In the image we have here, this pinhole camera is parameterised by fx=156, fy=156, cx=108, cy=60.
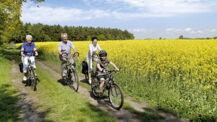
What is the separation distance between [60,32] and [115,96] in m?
91.2

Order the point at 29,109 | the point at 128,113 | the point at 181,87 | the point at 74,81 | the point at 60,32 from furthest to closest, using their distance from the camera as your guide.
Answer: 1. the point at 60,32
2. the point at 74,81
3. the point at 181,87
4. the point at 29,109
5. the point at 128,113

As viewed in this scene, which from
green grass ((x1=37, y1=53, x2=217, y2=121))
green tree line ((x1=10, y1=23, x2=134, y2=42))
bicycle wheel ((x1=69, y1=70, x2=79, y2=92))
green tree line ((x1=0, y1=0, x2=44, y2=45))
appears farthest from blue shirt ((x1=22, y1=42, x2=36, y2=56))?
green tree line ((x1=10, y1=23, x2=134, y2=42))

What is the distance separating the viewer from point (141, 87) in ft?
22.4

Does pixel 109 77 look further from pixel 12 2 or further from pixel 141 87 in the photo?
pixel 12 2

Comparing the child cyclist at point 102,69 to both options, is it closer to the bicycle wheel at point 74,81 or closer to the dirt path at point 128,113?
the dirt path at point 128,113

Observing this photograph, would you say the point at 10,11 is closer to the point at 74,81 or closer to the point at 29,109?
the point at 74,81

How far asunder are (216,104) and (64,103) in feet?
15.8

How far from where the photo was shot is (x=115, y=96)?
5176mm

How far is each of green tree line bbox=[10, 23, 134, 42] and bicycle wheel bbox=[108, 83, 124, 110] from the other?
249 ft

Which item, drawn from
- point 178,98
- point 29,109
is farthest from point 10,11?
point 178,98

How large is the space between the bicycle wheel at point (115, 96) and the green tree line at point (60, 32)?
7589cm

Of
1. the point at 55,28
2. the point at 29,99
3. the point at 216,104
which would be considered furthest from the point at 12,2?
the point at 55,28

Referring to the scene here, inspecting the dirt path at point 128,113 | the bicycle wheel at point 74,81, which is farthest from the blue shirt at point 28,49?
the dirt path at point 128,113

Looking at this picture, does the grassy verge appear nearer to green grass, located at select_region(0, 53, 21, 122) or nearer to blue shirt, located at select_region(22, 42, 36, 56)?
green grass, located at select_region(0, 53, 21, 122)
